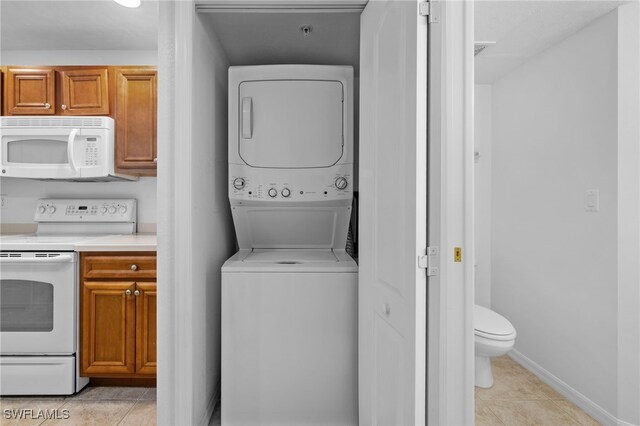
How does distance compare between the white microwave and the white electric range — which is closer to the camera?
the white electric range

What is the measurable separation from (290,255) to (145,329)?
3.45 ft

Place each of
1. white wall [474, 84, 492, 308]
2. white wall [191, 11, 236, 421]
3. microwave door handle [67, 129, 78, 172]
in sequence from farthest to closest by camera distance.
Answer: white wall [474, 84, 492, 308] < microwave door handle [67, 129, 78, 172] < white wall [191, 11, 236, 421]

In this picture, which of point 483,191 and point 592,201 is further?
point 483,191

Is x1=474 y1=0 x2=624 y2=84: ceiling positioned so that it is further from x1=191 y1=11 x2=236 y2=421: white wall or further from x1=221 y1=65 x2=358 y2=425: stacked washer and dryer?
x1=191 y1=11 x2=236 y2=421: white wall

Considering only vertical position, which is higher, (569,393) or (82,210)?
(82,210)

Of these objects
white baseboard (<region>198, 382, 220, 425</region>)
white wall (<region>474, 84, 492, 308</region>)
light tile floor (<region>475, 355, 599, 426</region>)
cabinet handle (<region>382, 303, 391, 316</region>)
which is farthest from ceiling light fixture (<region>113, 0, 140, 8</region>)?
light tile floor (<region>475, 355, 599, 426</region>)

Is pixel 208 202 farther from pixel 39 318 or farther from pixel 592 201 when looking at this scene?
pixel 592 201

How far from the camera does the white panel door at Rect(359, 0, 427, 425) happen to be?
1.11 metres

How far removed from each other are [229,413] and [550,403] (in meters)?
1.92

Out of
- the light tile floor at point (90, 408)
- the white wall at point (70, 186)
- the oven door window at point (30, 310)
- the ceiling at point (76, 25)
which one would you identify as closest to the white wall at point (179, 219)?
the light tile floor at point (90, 408)

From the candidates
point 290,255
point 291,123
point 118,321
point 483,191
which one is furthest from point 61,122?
point 483,191

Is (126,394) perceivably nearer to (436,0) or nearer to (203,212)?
(203,212)

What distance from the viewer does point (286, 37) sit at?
2074 mm

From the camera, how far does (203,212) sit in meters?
1.83
